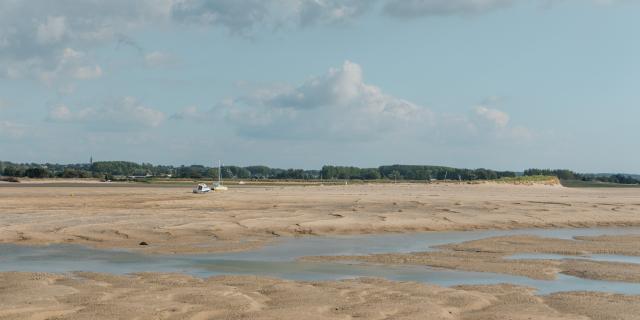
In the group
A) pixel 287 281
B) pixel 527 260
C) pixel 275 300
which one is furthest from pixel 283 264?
pixel 527 260

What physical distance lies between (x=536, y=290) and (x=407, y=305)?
12.1 ft

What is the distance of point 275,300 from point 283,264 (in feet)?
18.6

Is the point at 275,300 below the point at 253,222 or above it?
below

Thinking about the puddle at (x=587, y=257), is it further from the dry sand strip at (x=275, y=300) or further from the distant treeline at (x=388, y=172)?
the distant treeline at (x=388, y=172)

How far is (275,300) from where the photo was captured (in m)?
13.1

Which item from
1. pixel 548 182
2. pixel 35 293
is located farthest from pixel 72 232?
pixel 548 182

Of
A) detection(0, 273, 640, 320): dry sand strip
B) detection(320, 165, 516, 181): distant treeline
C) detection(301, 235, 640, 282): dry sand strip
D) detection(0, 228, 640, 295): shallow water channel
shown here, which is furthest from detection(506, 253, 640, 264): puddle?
detection(320, 165, 516, 181): distant treeline

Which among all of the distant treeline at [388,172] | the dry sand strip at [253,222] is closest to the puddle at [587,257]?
the dry sand strip at [253,222]

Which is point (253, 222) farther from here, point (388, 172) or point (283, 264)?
point (388, 172)

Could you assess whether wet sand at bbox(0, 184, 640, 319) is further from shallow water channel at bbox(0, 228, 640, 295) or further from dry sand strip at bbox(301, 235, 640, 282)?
shallow water channel at bbox(0, 228, 640, 295)

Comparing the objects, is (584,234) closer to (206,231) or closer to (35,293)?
(206,231)

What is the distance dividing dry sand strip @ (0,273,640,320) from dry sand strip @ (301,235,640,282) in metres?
3.17

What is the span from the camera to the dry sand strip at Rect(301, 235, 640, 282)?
17.5m

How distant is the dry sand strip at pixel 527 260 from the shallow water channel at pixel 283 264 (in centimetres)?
71
